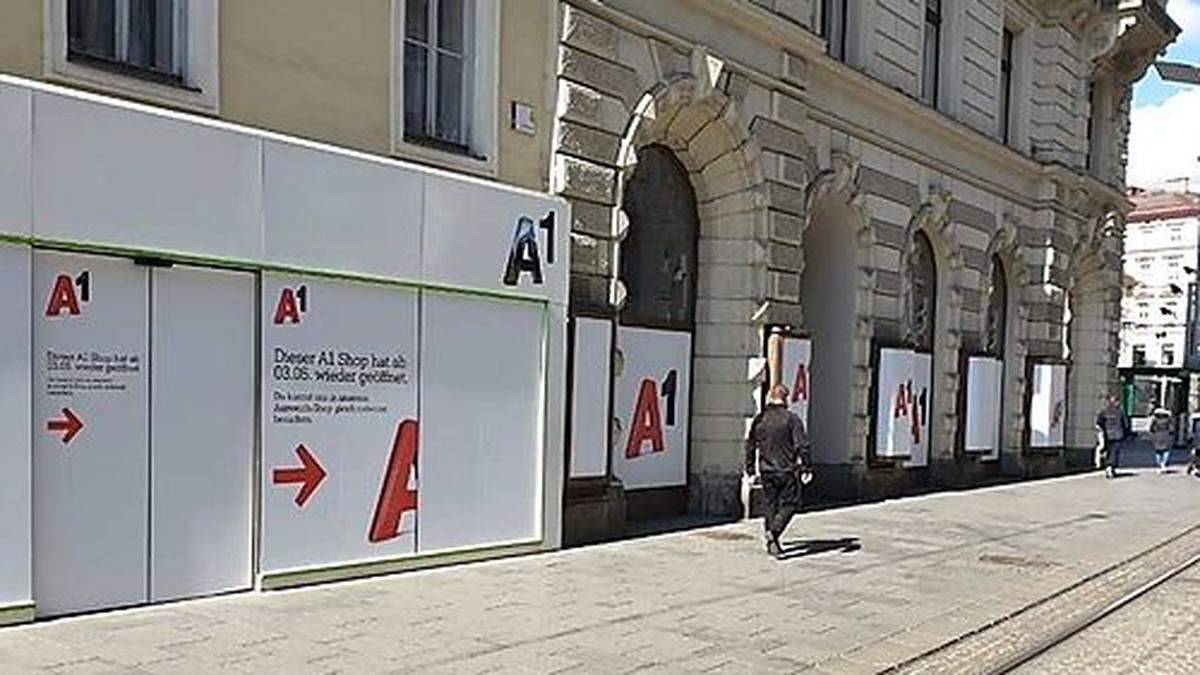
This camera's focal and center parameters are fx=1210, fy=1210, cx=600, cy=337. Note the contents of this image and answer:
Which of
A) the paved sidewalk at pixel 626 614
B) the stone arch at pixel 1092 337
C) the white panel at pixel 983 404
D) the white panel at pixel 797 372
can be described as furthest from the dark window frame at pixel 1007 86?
the paved sidewalk at pixel 626 614

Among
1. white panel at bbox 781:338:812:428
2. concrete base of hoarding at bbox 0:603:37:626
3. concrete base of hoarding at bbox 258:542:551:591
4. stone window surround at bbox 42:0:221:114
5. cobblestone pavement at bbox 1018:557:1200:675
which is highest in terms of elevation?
stone window surround at bbox 42:0:221:114

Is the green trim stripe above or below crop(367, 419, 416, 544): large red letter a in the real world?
above

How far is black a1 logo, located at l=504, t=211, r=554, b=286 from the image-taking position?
1139 cm

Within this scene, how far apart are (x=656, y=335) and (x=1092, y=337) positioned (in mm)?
19195

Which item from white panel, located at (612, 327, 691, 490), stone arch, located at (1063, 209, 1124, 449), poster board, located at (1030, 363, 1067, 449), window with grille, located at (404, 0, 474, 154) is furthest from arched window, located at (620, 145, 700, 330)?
stone arch, located at (1063, 209, 1124, 449)

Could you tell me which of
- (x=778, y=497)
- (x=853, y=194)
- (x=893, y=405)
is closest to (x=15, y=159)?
(x=778, y=497)

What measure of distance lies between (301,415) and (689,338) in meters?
6.84

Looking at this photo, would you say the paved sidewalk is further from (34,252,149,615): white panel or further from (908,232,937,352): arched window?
(908,232,937,352): arched window

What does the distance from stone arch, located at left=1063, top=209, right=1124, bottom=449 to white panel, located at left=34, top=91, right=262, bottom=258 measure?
2490 cm

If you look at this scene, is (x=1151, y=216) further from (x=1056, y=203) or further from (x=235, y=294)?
(x=235, y=294)

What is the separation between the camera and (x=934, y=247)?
72.4 ft

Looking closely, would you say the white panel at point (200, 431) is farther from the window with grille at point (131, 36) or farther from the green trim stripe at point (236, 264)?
the window with grille at point (131, 36)

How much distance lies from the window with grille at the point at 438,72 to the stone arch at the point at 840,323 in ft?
27.1

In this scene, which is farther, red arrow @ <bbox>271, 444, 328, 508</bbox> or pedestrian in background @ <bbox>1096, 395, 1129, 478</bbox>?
pedestrian in background @ <bbox>1096, 395, 1129, 478</bbox>
